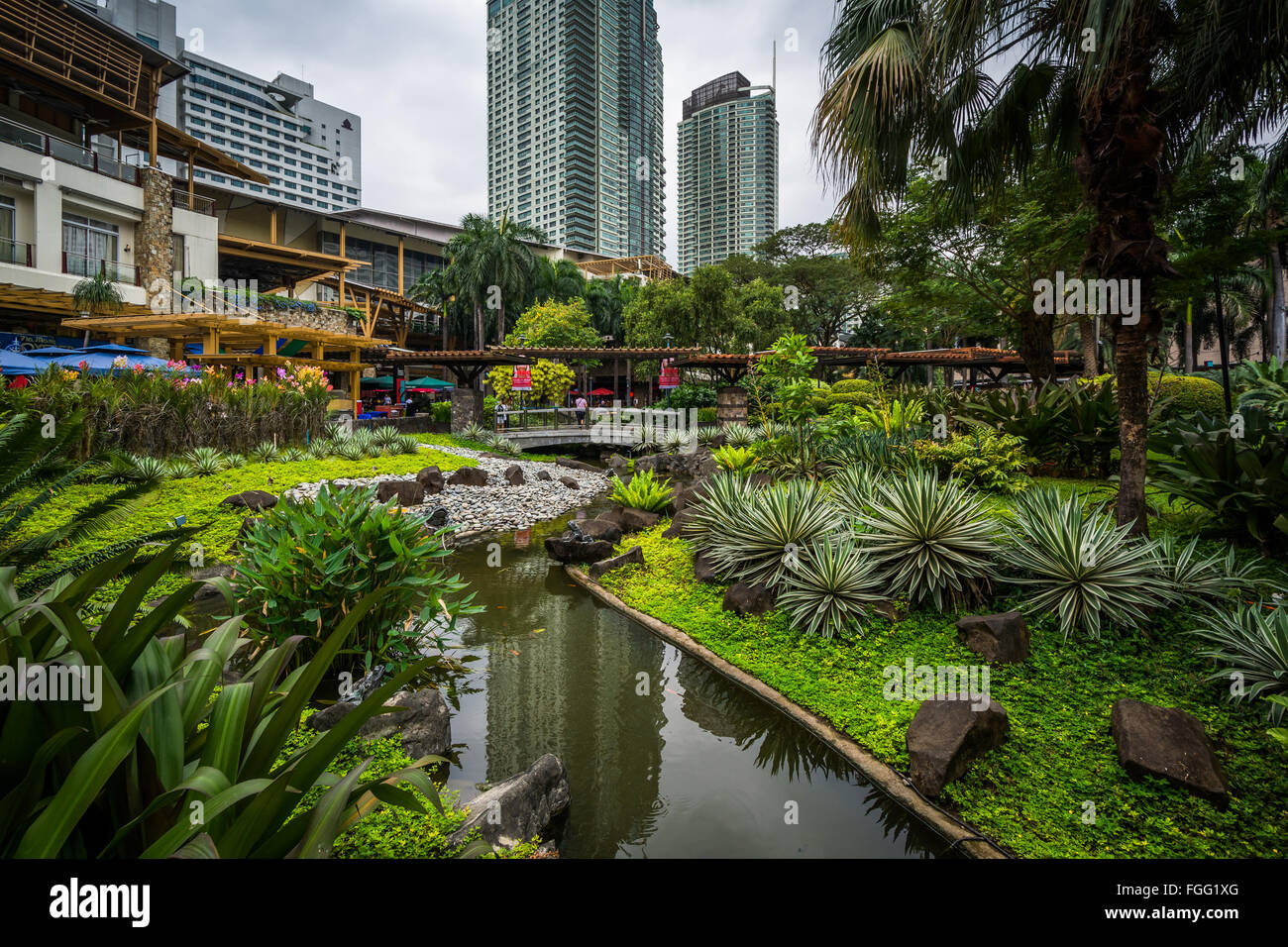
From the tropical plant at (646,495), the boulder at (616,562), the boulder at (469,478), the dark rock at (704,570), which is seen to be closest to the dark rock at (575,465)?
the boulder at (469,478)

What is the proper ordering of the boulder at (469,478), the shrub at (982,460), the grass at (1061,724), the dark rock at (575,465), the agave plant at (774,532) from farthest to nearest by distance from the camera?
the dark rock at (575,465)
the boulder at (469,478)
the shrub at (982,460)
the agave plant at (774,532)
the grass at (1061,724)

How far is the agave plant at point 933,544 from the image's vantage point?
18.8 feet

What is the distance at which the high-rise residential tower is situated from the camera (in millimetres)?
59469

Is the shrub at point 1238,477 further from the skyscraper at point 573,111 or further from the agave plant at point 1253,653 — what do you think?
the skyscraper at point 573,111

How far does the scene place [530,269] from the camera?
36.1m

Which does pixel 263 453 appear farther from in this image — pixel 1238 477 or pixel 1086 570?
pixel 1238 477

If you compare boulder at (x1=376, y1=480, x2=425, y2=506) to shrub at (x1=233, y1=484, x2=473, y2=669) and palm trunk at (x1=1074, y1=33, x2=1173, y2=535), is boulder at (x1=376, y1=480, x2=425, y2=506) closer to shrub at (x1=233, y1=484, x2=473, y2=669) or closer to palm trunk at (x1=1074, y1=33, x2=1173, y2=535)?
shrub at (x1=233, y1=484, x2=473, y2=669)

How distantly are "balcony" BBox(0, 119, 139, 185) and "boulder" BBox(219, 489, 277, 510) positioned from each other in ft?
59.6

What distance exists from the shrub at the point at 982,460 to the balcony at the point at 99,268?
24.9m

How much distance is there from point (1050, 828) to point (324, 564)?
4989 millimetres

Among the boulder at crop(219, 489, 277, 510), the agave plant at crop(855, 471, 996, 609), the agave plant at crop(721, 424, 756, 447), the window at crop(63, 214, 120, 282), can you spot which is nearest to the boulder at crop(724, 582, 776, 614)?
the agave plant at crop(855, 471, 996, 609)

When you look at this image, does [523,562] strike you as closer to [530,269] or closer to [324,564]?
[324,564]

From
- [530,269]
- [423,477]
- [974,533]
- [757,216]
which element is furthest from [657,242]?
[974,533]

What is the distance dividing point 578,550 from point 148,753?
7.38m
